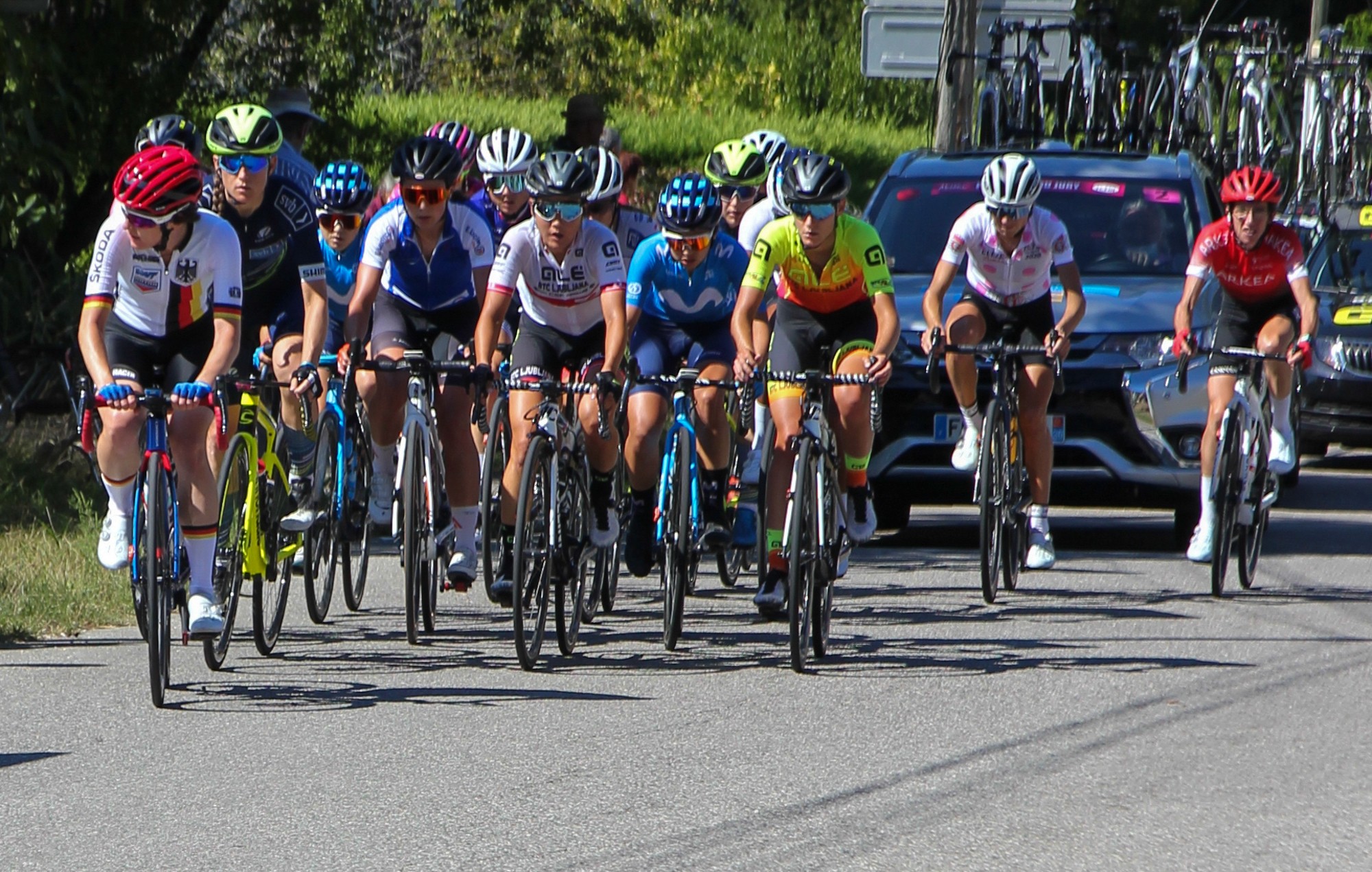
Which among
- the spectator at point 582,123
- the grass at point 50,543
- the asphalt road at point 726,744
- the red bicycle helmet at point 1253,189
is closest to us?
the asphalt road at point 726,744

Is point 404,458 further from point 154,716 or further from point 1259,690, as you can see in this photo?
point 1259,690

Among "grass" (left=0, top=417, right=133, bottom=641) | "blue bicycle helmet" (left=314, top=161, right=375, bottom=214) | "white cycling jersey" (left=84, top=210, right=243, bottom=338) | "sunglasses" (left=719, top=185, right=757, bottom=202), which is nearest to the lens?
"white cycling jersey" (left=84, top=210, right=243, bottom=338)

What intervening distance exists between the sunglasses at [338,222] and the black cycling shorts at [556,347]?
5.24ft

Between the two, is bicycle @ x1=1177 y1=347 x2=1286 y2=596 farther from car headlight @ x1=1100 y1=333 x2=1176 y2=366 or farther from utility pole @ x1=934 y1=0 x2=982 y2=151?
utility pole @ x1=934 y1=0 x2=982 y2=151

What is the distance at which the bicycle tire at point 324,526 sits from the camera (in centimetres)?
890

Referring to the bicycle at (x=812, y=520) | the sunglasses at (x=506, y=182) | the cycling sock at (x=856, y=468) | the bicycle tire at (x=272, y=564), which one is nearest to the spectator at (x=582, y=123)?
the sunglasses at (x=506, y=182)

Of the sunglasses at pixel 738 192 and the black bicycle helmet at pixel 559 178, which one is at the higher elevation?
the sunglasses at pixel 738 192

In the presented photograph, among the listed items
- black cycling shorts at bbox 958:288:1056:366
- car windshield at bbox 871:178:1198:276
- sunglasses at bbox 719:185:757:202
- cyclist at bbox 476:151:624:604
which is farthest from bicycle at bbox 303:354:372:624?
car windshield at bbox 871:178:1198:276

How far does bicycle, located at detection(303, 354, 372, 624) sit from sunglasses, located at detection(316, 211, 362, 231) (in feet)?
3.74

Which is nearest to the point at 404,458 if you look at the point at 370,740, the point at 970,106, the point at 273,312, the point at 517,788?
the point at 273,312

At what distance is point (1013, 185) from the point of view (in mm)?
10344

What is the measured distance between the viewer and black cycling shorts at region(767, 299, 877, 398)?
9.27m

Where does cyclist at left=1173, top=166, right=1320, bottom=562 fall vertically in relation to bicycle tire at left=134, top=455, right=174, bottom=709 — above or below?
above

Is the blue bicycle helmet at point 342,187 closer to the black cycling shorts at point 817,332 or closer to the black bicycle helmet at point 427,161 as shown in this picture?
the black bicycle helmet at point 427,161
